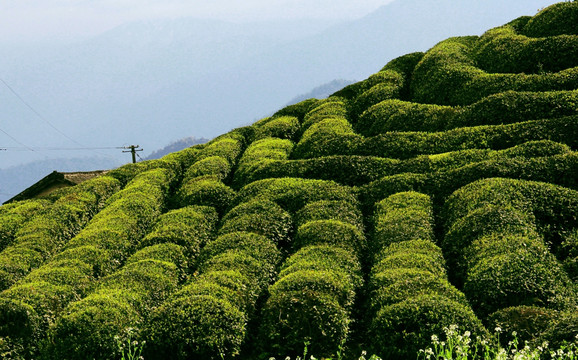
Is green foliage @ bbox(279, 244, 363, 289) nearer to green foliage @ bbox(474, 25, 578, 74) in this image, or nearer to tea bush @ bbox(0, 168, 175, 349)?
tea bush @ bbox(0, 168, 175, 349)

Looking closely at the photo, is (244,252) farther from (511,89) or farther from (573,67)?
(573,67)

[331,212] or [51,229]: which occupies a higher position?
[51,229]

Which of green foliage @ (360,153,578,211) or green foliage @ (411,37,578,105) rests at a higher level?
green foliage @ (411,37,578,105)

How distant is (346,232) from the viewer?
20766mm

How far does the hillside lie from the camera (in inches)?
574

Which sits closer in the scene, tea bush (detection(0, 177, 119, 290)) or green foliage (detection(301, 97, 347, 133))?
tea bush (detection(0, 177, 119, 290))

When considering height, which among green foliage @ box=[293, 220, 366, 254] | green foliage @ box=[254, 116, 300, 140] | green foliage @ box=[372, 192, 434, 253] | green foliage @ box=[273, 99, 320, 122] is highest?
green foliage @ box=[273, 99, 320, 122]

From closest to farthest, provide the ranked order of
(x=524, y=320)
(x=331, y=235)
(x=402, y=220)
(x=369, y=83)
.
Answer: (x=524, y=320)
(x=331, y=235)
(x=402, y=220)
(x=369, y=83)

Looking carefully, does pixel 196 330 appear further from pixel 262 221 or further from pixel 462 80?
pixel 462 80

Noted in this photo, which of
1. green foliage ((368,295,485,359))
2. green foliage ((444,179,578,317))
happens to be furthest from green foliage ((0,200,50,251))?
green foliage ((444,179,578,317))

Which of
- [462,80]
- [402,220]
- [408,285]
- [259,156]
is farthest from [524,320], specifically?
[462,80]

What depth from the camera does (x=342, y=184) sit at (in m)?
27.0

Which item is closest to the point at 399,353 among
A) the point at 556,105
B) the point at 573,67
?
the point at 556,105

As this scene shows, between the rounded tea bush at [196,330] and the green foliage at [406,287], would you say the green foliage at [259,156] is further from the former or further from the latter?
the rounded tea bush at [196,330]
